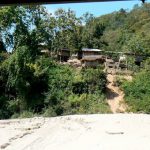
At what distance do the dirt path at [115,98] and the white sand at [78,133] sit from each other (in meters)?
5.13

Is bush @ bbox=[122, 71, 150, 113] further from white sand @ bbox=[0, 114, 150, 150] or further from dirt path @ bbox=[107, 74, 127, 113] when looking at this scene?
white sand @ bbox=[0, 114, 150, 150]

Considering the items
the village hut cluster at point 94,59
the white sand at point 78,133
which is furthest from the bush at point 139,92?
the white sand at point 78,133

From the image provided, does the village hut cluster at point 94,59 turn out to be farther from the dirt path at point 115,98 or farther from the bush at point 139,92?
the bush at point 139,92

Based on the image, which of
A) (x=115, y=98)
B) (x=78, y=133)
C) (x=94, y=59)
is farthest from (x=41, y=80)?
(x=78, y=133)

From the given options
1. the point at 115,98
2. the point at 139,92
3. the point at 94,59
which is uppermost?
the point at 94,59

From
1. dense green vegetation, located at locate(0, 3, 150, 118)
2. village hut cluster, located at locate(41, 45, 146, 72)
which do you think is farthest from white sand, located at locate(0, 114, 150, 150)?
village hut cluster, located at locate(41, 45, 146, 72)

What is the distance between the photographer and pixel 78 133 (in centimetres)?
2847

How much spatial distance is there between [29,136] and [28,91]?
34.5 ft

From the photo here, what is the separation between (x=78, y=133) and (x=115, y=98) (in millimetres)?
13672

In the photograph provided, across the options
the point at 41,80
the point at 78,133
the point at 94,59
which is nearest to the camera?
the point at 78,133

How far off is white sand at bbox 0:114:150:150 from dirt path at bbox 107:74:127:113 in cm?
513

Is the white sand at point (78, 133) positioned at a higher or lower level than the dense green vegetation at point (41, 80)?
lower

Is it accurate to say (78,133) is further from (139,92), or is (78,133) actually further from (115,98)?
(139,92)

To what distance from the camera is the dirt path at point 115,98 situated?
39653 millimetres
